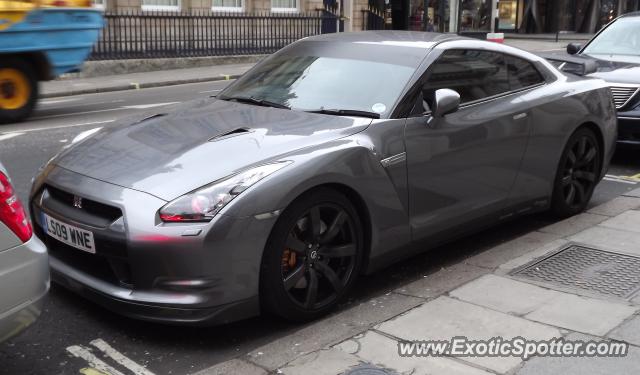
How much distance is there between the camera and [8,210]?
9.61ft

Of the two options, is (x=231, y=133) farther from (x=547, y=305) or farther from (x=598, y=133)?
(x=598, y=133)

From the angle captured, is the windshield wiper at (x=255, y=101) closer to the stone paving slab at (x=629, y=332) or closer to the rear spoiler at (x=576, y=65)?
the stone paving slab at (x=629, y=332)

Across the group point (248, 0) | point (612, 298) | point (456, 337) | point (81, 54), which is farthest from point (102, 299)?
point (248, 0)

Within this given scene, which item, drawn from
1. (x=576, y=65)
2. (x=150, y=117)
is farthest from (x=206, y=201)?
(x=576, y=65)

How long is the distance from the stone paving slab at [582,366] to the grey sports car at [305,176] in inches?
45.0

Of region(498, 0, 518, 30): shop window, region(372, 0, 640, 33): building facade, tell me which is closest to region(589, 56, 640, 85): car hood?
region(372, 0, 640, 33): building facade

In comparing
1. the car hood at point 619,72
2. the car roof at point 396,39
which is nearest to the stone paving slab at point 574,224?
the car roof at point 396,39

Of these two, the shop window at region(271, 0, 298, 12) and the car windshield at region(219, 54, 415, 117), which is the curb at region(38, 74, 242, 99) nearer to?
the shop window at region(271, 0, 298, 12)

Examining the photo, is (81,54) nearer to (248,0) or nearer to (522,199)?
(522,199)

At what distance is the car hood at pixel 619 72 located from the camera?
26.6 feet

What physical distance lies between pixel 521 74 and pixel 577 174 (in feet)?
3.55

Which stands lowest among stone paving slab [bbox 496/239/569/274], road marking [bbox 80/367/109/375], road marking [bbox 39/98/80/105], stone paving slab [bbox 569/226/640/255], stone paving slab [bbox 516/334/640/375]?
road marking [bbox 80/367/109/375]

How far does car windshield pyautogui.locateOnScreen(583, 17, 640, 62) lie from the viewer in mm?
9117

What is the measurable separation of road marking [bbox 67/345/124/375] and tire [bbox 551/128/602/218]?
378cm
